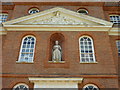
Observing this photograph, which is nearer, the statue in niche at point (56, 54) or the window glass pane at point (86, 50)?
the statue in niche at point (56, 54)

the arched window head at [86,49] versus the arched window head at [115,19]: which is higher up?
the arched window head at [115,19]

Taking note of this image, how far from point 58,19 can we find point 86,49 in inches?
148

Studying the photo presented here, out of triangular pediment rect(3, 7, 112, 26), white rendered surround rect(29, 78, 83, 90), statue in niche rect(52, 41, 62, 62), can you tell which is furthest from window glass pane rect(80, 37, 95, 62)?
white rendered surround rect(29, 78, 83, 90)

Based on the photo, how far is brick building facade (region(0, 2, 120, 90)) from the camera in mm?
11453

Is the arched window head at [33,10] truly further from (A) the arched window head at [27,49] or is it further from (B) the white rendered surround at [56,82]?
(B) the white rendered surround at [56,82]

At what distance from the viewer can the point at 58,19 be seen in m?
15.1

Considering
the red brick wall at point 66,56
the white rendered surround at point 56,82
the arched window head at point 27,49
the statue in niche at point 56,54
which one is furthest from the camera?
the arched window head at point 27,49

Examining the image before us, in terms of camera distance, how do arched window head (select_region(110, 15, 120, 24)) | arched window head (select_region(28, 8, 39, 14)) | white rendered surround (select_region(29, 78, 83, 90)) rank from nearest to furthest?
white rendered surround (select_region(29, 78, 83, 90)) < arched window head (select_region(110, 15, 120, 24)) < arched window head (select_region(28, 8, 39, 14))

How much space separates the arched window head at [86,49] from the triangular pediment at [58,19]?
1412 mm

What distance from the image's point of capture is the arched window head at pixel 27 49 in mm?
12883

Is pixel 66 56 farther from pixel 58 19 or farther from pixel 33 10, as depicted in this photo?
pixel 33 10

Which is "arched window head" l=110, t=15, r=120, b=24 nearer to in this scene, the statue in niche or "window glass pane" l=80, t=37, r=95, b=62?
"window glass pane" l=80, t=37, r=95, b=62

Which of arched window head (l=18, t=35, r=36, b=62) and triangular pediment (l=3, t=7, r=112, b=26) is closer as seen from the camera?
arched window head (l=18, t=35, r=36, b=62)

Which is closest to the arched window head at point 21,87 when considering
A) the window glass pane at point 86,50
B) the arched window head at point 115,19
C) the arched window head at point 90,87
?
the arched window head at point 90,87
